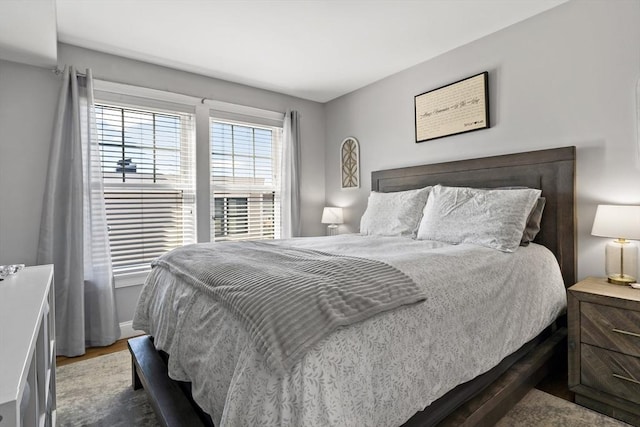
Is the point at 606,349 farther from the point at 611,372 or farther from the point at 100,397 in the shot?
the point at 100,397

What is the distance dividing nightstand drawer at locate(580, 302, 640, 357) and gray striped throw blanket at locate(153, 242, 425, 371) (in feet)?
3.84

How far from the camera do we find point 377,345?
1100 mm

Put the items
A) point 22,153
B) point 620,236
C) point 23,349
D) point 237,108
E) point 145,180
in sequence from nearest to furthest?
point 23,349, point 620,236, point 22,153, point 145,180, point 237,108

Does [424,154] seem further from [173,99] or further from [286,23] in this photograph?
[173,99]

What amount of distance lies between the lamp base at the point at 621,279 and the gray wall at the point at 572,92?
0.75 feet

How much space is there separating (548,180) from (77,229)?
3584mm

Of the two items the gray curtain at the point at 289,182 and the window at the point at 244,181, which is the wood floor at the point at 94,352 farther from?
the gray curtain at the point at 289,182

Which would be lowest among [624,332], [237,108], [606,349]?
[606,349]

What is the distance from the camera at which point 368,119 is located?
3.81 metres

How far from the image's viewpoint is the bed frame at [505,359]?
4.52 feet

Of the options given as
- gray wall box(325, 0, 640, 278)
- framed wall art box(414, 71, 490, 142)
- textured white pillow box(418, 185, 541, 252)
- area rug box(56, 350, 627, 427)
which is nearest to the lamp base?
gray wall box(325, 0, 640, 278)

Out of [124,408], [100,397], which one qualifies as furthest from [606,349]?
[100,397]

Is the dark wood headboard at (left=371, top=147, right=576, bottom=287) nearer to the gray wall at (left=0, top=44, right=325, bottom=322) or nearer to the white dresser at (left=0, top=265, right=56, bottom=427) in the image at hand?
the white dresser at (left=0, top=265, right=56, bottom=427)

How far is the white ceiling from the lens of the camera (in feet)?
7.43
